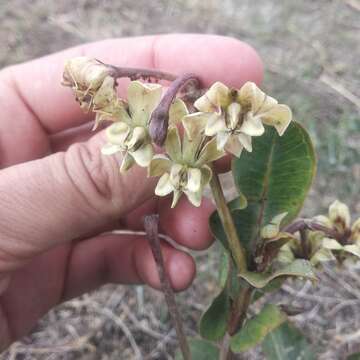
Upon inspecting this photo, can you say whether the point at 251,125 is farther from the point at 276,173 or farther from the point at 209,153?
the point at 276,173

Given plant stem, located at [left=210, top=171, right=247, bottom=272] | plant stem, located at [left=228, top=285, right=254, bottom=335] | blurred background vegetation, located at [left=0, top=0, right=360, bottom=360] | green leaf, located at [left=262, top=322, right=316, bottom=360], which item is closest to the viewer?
plant stem, located at [left=210, top=171, right=247, bottom=272]

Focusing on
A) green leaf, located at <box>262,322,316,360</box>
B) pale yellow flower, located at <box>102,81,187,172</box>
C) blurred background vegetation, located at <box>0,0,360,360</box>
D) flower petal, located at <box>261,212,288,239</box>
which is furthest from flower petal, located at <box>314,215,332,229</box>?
blurred background vegetation, located at <box>0,0,360,360</box>

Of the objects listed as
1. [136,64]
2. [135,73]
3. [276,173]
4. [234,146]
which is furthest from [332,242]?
[136,64]

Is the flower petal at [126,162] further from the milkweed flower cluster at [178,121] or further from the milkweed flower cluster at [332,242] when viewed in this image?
the milkweed flower cluster at [332,242]

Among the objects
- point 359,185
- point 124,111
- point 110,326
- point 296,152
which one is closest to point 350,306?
point 359,185

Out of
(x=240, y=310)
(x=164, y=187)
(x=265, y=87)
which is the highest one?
(x=164, y=187)

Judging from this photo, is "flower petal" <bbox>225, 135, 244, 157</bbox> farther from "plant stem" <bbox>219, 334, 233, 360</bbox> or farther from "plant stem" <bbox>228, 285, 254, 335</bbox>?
"plant stem" <bbox>219, 334, 233, 360</bbox>

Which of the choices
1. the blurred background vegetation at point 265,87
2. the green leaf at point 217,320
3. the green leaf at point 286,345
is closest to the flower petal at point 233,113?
the green leaf at point 217,320
